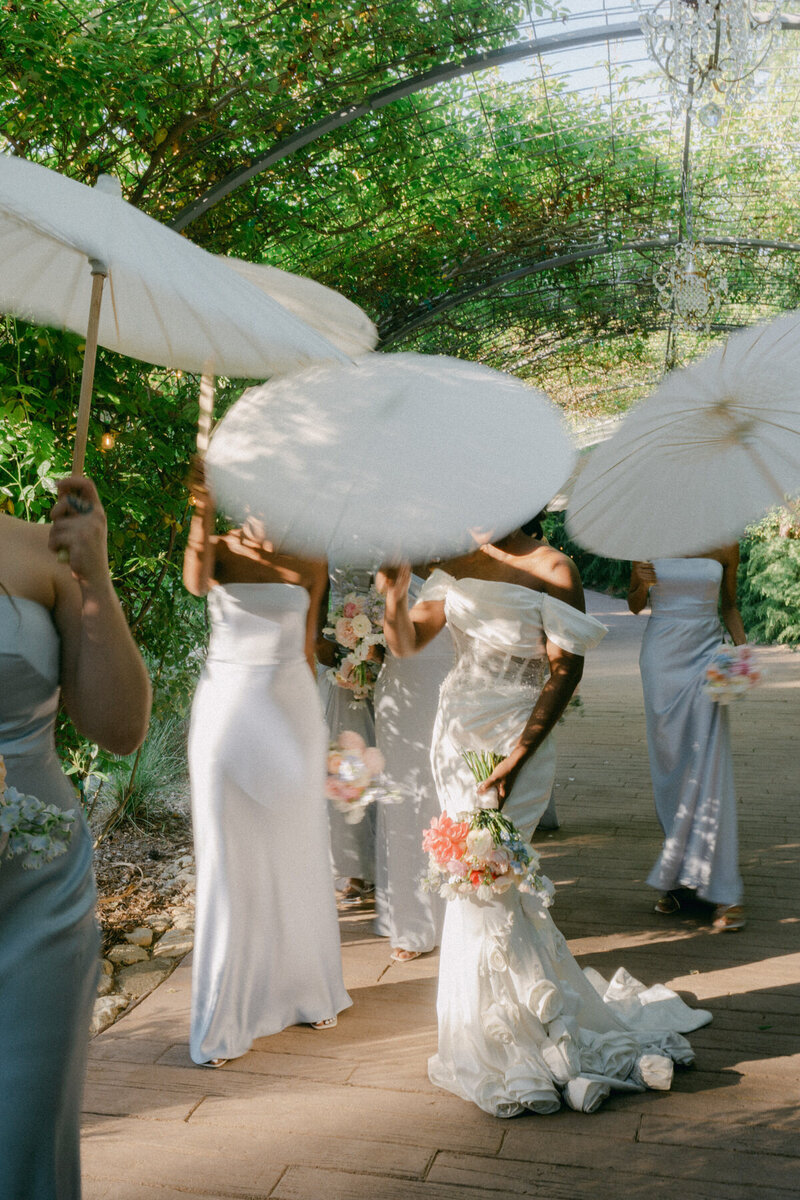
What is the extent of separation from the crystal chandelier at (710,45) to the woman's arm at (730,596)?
2.52 m

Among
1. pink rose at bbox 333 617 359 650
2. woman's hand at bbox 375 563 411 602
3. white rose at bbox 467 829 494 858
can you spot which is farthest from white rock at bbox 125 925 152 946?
woman's hand at bbox 375 563 411 602

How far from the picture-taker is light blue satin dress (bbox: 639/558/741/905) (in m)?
4.88

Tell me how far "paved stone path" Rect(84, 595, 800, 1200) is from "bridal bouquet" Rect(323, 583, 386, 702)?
1.15 meters

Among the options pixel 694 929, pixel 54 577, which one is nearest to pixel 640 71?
pixel 694 929

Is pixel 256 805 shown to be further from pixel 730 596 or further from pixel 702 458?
pixel 730 596

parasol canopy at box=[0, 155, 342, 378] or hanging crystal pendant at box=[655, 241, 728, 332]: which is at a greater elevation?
hanging crystal pendant at box=[655, 241, 728, 332]

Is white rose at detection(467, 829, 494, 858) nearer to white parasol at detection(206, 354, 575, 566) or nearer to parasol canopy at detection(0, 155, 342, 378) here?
white parasol at detection(206, 354, 575, 566)

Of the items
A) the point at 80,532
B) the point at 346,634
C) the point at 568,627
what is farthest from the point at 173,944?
the point at 80,532

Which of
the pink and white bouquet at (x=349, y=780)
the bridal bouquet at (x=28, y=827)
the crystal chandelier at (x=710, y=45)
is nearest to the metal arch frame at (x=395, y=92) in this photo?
the crystal chandelier at (x=710, y=45)

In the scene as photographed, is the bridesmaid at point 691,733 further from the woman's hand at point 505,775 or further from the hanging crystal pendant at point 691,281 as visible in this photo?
the hanging crystal pendant at point 691,281

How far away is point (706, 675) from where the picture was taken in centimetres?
500

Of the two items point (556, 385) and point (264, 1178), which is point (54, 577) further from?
point (556, 385)

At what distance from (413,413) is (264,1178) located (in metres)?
2.13

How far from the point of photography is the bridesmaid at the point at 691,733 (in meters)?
4.88
